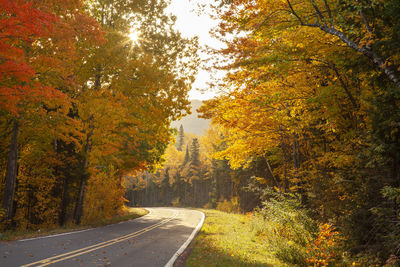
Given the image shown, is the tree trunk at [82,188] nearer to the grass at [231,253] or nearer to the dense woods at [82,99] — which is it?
the dense woods at [82,99]

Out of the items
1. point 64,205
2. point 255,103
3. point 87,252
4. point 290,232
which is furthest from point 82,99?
point 290,232

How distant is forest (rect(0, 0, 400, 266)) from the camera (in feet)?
19.0

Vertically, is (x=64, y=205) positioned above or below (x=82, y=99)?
below

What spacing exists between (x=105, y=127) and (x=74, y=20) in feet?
19.2

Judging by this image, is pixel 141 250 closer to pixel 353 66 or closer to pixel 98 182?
pixel 353 66

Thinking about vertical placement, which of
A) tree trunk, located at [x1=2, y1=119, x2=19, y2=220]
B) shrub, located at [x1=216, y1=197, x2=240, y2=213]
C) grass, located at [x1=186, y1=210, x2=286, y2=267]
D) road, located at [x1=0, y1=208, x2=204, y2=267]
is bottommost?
shrub, located at [x1=216, y1=197, x2=240, y2=213]

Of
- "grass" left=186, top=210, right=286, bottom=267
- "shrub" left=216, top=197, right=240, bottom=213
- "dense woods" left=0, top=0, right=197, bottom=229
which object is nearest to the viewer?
"grass" left=186, top=210, right=286, bottom=267

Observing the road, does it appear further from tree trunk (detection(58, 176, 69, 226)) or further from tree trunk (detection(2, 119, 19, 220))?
tree trunk (detection(58, 176, 69, 226))

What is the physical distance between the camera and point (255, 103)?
28.5ft

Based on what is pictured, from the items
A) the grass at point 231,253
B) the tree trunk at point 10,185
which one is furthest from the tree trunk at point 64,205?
the grass at point 231,253

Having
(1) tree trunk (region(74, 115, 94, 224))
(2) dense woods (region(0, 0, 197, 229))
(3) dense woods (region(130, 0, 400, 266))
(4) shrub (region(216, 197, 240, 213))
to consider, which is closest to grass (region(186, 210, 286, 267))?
(3) dense woods (region(130, 0, 400, 266))

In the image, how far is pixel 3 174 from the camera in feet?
43.7

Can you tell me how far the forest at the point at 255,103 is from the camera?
578cm

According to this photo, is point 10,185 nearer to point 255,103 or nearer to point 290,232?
point 255,103
